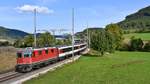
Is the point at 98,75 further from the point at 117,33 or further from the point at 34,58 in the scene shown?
the point at 117,33

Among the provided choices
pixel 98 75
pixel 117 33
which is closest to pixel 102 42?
pixel 117 33

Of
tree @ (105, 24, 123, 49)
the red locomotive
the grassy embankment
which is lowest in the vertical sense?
the grassy embankment

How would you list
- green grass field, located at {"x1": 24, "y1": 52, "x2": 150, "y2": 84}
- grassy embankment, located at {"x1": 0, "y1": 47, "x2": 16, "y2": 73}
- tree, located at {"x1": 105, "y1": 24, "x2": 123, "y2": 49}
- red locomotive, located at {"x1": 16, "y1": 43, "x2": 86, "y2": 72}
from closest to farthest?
green grass field, located at {"x1": 24, "y1": 52, "x2": 150, "y2": 84}, red locomotive, located at {"x1": 16, "y1": 43, "x2": 86, "y2": 72}, grassy embankment, located at {"x1": 0, "y1": 47, "x2": 16, "y2": 73}, tree, located at {"x1": 105, "y1": 24, "x2": 123, "y2": 49}

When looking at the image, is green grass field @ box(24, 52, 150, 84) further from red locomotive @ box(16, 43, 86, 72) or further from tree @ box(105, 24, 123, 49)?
tree @ box(105, 24, 123, 49)

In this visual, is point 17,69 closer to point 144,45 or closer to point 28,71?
point 28,71

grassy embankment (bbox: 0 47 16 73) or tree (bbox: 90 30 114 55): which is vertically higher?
tree (bbox: 90 30 114 55)

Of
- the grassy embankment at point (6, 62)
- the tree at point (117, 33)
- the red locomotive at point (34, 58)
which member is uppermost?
the tree at point (117, 33)

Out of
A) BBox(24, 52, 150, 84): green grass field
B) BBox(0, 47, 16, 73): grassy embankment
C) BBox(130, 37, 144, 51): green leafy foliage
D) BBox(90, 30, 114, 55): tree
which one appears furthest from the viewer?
BBox(130, 37, 144, 51): green leafy foliage

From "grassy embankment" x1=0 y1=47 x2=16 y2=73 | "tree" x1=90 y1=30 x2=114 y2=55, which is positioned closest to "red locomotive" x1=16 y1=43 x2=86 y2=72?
"grassy embankment" x1=0 y1=47 x2=16 y2=73

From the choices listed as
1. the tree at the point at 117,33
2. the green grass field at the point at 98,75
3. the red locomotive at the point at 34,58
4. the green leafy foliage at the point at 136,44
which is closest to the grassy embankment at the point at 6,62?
the red locomotive at the point at 34,58

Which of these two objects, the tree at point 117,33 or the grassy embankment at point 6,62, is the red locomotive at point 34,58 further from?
the tree at point 117,33

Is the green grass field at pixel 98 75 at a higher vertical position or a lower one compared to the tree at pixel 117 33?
lower

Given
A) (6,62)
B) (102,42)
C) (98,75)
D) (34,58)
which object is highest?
(102,42)

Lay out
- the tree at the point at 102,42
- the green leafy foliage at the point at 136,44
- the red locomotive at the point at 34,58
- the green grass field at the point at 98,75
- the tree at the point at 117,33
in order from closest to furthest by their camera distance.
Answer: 1. the green grass field at the point at 98,75
2. the red locomotive at the point at 34,58
3. the tree at the point at 102,42
4. the green leafy foliage at the point at 136,44
5. the tree at the point at 117,33
